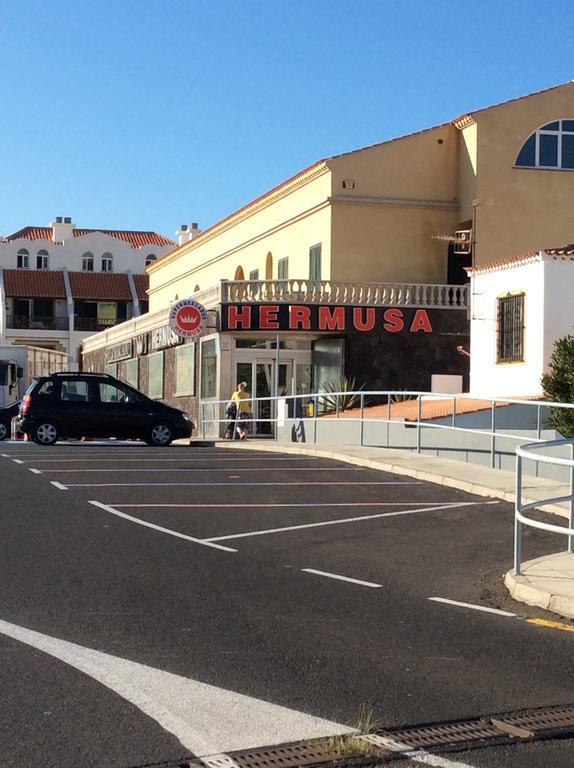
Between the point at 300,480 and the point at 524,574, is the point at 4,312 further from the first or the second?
the point at 524,574

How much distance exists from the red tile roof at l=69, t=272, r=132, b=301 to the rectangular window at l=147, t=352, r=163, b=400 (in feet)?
117

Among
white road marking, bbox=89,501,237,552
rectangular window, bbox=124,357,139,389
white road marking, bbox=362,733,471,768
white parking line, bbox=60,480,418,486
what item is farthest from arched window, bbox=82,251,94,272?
white road marking, bbox=362,733,471,768

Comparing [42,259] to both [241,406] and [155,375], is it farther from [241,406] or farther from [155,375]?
[241,406]

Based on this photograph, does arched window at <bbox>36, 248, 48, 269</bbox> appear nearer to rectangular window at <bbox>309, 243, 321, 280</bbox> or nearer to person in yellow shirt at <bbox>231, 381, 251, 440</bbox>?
rectangular window at <bbox>309, 243, 321, 280</bbox>

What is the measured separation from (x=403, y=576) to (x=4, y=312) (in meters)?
73.9

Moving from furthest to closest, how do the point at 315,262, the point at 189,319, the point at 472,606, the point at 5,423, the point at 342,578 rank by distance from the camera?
the point at 315,262
the point at 189,319
the point at 5,423
the point at 342,578
the point at 472,606

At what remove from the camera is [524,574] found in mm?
9312

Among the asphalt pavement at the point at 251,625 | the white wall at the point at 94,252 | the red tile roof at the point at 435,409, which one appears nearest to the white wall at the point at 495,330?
the red tile roof at the point at 435,409

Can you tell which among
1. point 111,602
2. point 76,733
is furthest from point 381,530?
point 76,733

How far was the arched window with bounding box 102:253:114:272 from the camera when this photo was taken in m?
90.7

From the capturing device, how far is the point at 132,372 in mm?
51250

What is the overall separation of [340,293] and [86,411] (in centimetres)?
1156

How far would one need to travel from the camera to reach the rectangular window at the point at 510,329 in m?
26.1

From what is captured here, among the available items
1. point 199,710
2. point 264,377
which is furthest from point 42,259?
point 199,710
